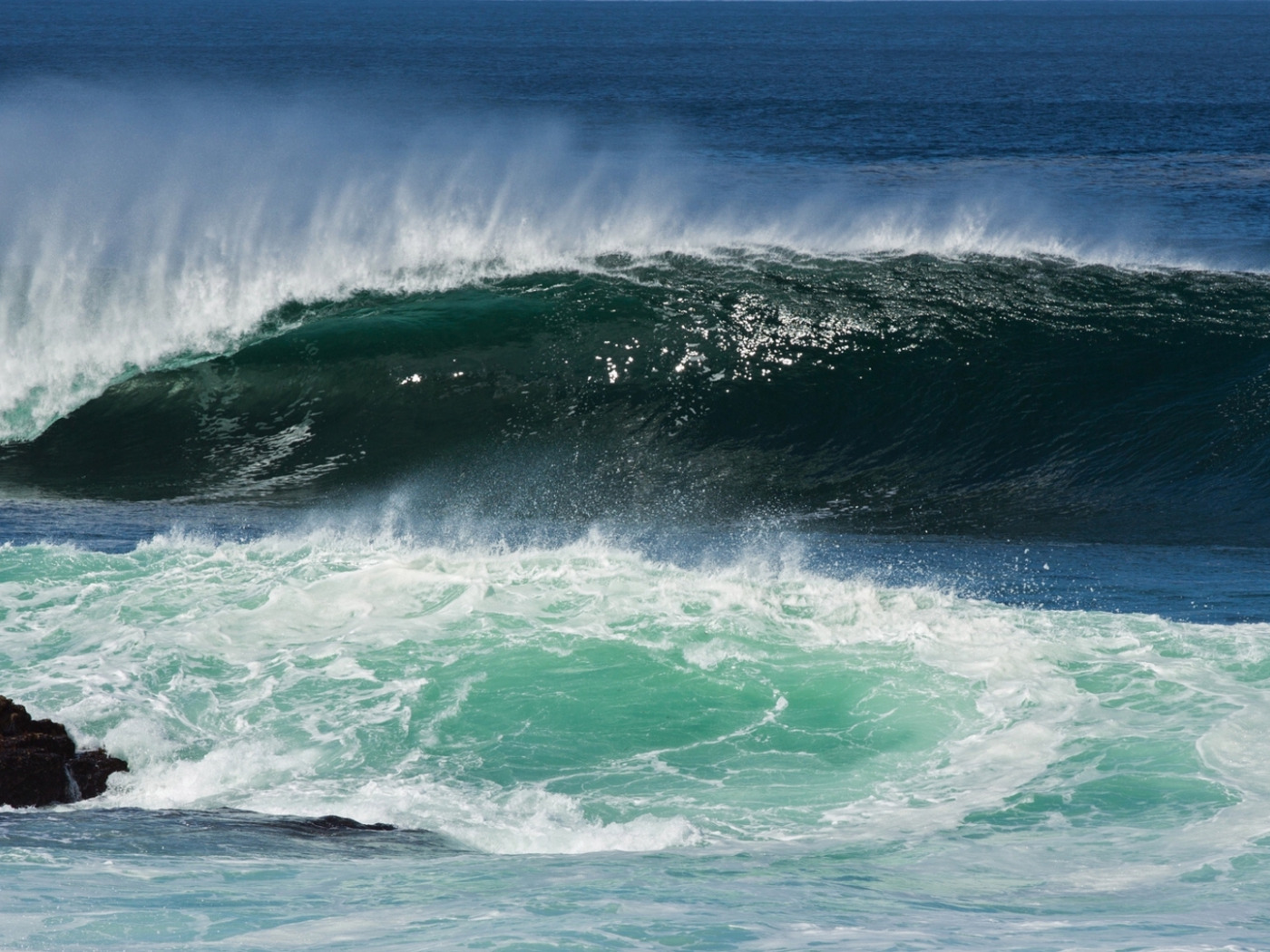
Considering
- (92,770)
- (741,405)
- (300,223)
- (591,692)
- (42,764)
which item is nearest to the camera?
(42,764)

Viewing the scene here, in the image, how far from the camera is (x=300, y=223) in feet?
70.1

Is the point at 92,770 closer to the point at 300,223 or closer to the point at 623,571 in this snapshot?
the point at 623,571

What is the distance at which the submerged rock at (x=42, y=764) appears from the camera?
625 cm

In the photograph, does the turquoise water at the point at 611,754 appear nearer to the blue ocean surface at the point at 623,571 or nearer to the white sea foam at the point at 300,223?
the blue ocean surface at the point at 623,571

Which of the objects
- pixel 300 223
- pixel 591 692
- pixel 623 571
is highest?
pixel 300 223

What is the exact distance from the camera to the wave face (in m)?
12.1

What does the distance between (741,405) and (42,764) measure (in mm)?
8721

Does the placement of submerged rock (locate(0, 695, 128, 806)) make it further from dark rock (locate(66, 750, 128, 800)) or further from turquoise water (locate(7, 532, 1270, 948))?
turquoise water (locate(7, 532, 1270, 948))

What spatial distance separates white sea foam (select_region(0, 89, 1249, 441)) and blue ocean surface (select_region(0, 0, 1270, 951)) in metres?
0.13

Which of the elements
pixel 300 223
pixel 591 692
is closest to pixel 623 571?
pixel 591 692

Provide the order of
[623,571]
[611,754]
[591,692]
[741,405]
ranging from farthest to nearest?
1. [741,405]
2. [623,571]
3. [591,692]
4. [611,754]

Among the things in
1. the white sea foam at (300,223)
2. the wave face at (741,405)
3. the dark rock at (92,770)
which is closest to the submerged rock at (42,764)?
the dark rock at (92,770)

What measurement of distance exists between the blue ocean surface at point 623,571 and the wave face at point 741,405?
0.20 feet

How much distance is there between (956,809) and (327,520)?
652 centimetres
